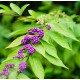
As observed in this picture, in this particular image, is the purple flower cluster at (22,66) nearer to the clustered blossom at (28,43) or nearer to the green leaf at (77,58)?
the clustered blossom at (28,43)

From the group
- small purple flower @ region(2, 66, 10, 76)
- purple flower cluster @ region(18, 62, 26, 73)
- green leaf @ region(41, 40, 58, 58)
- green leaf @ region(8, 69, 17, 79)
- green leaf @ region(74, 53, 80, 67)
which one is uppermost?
green leaf @ region(41, 40, 58, 58)

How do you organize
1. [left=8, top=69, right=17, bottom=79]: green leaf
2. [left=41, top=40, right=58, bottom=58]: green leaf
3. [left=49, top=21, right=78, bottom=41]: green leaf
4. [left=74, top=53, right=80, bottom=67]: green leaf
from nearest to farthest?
[left=8, top=69, right=17, bottom=79]: green leaf → [left=41, top=40, right=58, bottom=58]: green leaf → [left=49, top=21, right=78, bottom=41]: green leaf → [left=74, top=53, right=80, bottom=67]: green leaf

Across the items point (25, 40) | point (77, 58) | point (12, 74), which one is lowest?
point (77, 58)

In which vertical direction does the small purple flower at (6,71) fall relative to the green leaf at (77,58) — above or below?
above

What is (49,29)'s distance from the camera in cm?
167

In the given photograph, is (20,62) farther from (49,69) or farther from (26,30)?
(49,69)

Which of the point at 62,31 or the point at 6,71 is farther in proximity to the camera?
the point at 62,31

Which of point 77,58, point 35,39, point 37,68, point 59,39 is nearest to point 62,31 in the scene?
point 59,39

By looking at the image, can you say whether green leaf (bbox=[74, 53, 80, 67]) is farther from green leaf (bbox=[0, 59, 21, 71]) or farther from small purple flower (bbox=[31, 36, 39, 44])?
green leaf (bbox=[0, 59, 21, 71])

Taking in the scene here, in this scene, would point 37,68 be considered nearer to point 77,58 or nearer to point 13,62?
point 13,62

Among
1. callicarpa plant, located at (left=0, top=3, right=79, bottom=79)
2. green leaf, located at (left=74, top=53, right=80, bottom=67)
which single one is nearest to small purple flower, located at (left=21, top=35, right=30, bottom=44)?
callicarpa plant, located at (left=0, top=3, right=79, bottom=79)

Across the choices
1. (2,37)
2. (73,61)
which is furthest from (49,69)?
(2,37)

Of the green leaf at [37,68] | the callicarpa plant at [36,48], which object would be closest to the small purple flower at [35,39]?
the callicarpa plant at [36,48]

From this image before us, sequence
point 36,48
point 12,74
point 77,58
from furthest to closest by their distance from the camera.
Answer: point 77,58, point 36,48, point 12,74
